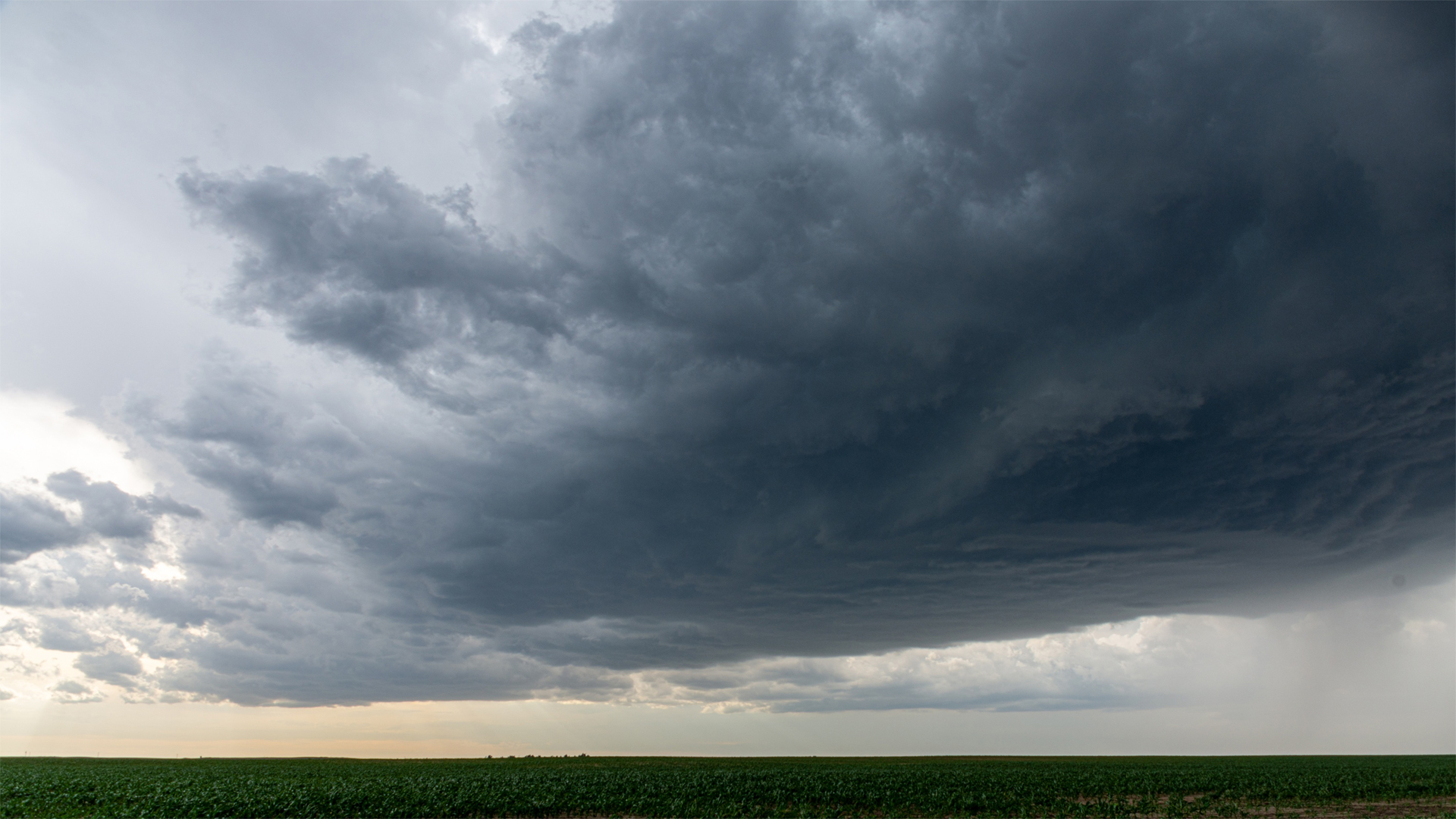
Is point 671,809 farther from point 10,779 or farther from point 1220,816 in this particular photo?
point 10,779

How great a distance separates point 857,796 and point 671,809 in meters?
15.0

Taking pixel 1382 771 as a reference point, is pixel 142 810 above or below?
above

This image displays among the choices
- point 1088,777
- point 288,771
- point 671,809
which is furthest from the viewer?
point 288,771

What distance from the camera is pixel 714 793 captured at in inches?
2092

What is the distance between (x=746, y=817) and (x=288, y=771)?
193 feet

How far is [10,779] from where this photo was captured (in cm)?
5684

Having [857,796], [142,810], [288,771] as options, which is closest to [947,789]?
[857,796]

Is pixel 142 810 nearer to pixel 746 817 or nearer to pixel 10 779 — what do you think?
pixel 10 779

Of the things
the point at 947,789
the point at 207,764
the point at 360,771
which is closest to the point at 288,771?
the point at 360,771

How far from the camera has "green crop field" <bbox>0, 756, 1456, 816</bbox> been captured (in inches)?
1779

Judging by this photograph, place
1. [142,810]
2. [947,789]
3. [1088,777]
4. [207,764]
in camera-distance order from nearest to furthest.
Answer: [142,810], [947,789], [1088,777], [207,764]

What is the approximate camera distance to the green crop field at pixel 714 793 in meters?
45.2

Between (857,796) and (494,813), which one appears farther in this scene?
(857,796)

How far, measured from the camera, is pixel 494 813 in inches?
1769
